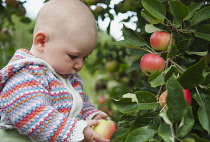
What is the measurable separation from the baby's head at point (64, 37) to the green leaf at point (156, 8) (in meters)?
0.25

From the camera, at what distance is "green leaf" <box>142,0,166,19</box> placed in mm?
1196

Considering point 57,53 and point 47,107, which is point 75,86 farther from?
point 47,107

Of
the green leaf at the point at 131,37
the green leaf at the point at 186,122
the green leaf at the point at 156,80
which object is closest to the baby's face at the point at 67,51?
the green leaf at the point at 131,37

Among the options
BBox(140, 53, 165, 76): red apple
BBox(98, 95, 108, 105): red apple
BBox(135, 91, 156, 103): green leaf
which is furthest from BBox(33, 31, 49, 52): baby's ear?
BBox(98, 95, 108, 105): red apple

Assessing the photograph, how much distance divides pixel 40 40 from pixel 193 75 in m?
0.65

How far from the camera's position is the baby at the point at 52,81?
1.12 m

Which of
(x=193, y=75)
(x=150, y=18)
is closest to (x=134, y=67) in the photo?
(x=150, y=18)

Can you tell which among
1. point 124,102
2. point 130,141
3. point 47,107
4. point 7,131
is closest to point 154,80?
point 124,102

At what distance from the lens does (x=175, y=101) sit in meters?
0.81

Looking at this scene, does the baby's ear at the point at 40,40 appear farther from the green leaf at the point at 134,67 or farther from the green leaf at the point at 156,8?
the green leaf at the point at 134,67

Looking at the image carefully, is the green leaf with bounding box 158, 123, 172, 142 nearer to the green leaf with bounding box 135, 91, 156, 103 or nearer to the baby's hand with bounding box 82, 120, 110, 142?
the green leaf with bounding box 135, 91, 156, 103

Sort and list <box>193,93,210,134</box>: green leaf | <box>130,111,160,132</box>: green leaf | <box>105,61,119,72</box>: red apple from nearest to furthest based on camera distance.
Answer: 1. <box>193,93,210,134</box>: green leaf
2. <box>130,111,160,132</box>: green leaf
3. <box>105,61,119,72</box>: red apple

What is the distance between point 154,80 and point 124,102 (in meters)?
0.11

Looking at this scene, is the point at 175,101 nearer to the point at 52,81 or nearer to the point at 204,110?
the point at 204,110
